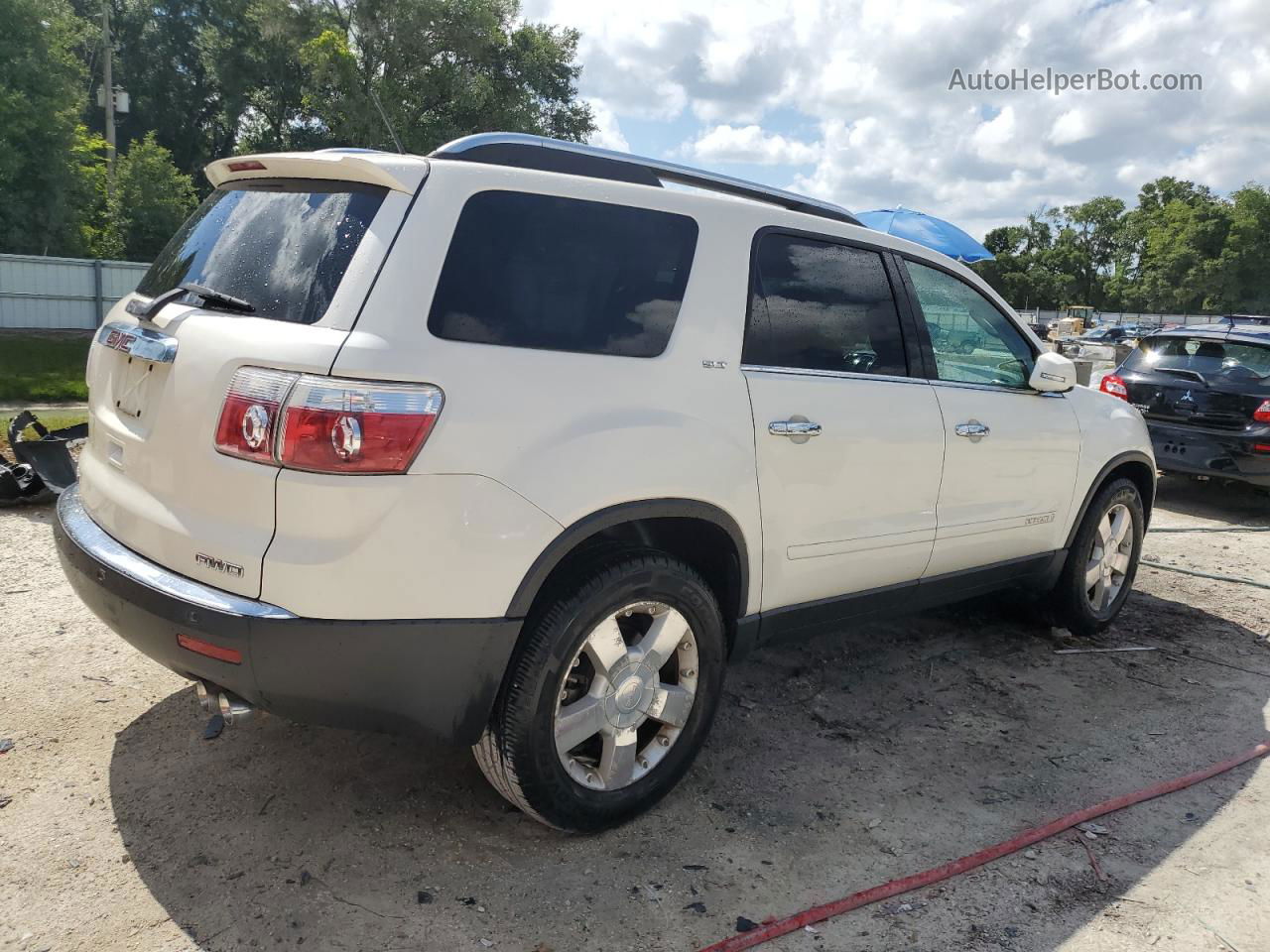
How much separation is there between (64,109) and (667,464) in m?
27.4

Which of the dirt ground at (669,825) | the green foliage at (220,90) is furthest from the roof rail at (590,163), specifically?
the green foliage at (220,90)

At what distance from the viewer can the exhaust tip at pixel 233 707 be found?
262 centimetres

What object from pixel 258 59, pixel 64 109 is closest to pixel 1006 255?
pixel 258 59

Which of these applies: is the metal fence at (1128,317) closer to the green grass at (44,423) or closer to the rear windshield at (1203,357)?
the rear windshield at (1203,357)

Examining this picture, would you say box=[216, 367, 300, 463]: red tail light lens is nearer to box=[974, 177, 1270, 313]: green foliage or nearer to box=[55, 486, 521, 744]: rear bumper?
box=[55, 486, 521, 744]: rear bumper

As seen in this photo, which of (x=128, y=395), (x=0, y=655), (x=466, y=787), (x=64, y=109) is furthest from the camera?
(x=64, y=109)

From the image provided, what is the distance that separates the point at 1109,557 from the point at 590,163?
11.7ft

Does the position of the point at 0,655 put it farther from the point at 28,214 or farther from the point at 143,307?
the point at 28,214

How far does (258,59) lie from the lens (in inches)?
1470

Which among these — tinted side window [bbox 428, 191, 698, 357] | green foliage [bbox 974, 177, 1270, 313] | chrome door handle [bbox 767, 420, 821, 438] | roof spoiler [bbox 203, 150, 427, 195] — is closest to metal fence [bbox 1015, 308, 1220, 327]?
green foliage [bbox 974, 177, 1270, 313]

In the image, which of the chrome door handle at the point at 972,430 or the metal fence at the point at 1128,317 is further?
the metal fence at the point at 1128,317

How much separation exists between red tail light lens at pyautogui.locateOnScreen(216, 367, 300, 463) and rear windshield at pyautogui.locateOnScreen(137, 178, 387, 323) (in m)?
0.19

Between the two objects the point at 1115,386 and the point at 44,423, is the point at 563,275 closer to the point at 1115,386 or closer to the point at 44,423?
the point at 44,423

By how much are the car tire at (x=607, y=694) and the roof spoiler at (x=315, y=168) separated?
1178 millimetres
